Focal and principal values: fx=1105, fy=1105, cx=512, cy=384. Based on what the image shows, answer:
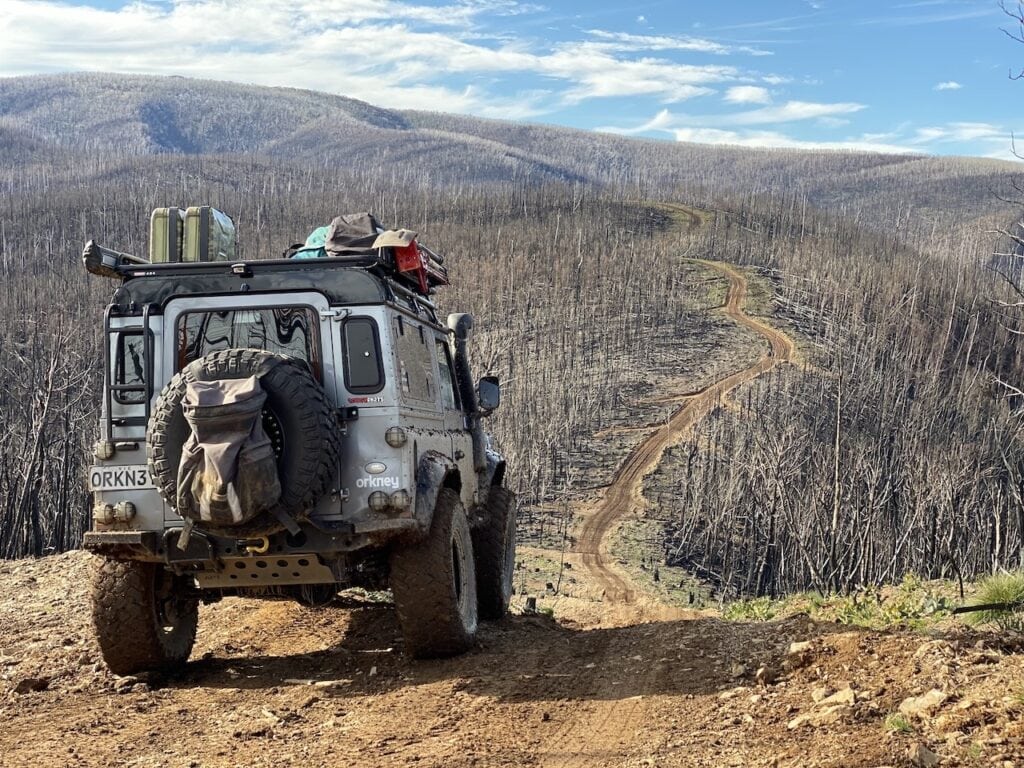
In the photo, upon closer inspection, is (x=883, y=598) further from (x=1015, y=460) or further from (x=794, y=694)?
(x=1015, y=460)

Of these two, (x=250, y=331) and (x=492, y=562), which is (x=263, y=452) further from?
(x=492, y=562)

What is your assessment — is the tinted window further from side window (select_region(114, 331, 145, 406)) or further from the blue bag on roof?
side window (select_region(114, 331, 145, 406))

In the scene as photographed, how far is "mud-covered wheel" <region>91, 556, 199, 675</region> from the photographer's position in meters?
7.65

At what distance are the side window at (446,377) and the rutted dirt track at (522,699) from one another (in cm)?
202

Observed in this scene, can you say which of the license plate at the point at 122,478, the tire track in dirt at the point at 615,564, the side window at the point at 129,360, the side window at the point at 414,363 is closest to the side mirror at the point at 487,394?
the side window at the point at 414,363

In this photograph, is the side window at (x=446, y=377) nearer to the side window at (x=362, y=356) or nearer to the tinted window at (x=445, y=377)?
the tinted window at (x=445, y=377)

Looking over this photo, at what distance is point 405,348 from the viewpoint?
811 centimetres

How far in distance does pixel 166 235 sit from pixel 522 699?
4646 mm

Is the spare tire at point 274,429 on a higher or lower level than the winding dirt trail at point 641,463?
higher

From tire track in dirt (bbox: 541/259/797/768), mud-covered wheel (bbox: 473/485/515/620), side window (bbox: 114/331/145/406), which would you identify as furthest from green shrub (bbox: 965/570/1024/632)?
side window (bbox: 114/331/145/406)

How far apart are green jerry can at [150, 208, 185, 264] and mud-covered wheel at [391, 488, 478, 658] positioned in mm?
2973

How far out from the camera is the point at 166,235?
347 inches

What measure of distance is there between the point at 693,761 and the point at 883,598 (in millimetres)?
6270

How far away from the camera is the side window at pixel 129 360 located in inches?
300
